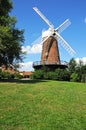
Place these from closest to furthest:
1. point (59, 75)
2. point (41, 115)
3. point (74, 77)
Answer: point (41, 115), point (59, 75), point (74, 77)

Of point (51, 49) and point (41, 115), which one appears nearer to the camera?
point (41, 115)

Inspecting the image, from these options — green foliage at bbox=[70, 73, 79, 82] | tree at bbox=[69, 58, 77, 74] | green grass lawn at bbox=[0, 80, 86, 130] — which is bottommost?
green grass lawn at bbox=[0, 80, 86, 130]

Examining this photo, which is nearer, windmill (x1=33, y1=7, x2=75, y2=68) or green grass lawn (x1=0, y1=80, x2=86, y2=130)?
green grass lawn (x1=0, y1=80, x2=86, y2=130)

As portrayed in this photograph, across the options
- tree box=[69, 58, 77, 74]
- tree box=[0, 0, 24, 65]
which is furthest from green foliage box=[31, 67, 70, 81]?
tree box=[0, 0, 24, 65]

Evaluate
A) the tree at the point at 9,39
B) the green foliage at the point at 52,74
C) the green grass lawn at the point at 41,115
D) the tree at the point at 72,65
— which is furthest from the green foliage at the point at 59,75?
the green grass lawn at the point at 41,115

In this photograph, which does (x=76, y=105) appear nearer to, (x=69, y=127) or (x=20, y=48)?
(x=69, y=127)

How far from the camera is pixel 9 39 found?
1254 inches

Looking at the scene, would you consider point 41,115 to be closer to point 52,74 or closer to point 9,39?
point 9,39

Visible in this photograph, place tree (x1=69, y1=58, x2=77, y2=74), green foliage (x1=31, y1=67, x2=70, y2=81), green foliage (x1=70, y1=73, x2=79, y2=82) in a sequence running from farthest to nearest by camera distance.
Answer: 1. tree (x1=69, y1=58, x2=77, y2=74)
2. green foliage (x1=70, y1=73, x2=79, y2=82)
3. green foliage (x1=31, y1=67, x2=70, y2=81)

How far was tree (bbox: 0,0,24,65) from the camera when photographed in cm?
3183

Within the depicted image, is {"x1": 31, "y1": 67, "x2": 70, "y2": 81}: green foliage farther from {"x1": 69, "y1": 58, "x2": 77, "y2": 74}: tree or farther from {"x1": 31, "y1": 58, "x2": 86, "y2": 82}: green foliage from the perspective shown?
{"x1": 69, "y1": 58, "x2": 77, "y2": 74}: tree

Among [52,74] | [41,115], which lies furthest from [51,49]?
[41,115]

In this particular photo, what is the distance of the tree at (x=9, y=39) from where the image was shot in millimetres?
31828

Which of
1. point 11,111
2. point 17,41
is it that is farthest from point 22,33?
point 11,111
